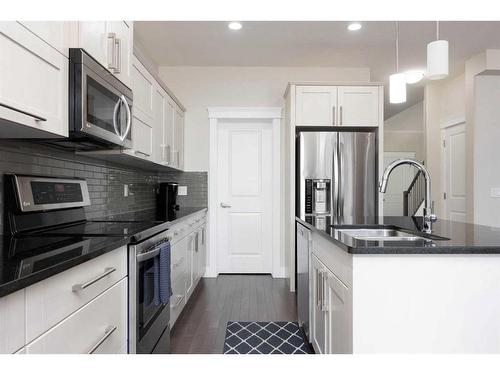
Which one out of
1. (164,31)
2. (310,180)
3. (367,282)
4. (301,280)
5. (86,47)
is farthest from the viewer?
(310,180)

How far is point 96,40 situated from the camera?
168 centimetres

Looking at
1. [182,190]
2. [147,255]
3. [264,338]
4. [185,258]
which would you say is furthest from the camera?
[182,190]

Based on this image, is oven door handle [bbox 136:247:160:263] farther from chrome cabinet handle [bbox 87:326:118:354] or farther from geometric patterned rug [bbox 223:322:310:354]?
geometric patterned rug [bbox 223:322:310:354]

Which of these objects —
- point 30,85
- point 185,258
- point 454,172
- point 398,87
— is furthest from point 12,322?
point 454,172

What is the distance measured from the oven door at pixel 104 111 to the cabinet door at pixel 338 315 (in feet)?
4.49

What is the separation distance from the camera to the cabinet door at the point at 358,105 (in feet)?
11.9

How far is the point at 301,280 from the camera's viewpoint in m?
2.44

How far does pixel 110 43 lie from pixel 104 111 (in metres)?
0.42

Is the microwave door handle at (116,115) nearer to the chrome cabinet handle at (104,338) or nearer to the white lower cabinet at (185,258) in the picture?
the white lower cabinet at (185,258)

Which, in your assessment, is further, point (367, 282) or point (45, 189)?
point (45, 189)

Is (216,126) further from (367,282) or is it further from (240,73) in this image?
(367,282)

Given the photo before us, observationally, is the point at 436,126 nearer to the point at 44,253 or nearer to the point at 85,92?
the point at 85,92

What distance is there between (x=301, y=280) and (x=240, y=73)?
2.88 metres

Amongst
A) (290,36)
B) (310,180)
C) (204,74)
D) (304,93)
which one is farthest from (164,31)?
(310,180)
